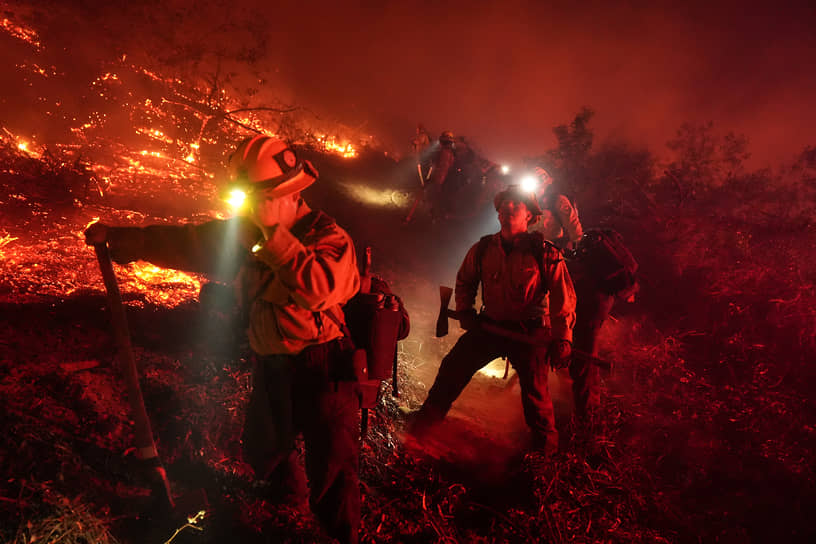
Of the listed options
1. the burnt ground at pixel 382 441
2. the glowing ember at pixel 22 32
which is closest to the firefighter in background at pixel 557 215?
the burnt ground at pixel 382 441

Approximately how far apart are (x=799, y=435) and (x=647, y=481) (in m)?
3.12

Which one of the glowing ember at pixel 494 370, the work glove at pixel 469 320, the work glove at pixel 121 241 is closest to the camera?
the work glove at pixel 121 241

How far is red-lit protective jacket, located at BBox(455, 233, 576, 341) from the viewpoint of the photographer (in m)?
3.52

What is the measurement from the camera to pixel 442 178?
13.6 metres

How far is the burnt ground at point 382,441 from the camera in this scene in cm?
257

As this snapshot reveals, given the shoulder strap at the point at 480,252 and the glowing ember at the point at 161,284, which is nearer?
the shoulder strap at the point at 480,252

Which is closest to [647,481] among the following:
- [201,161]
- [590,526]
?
[590,526]

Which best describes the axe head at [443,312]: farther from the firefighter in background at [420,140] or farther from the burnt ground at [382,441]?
the firefighter in background at [420,140]

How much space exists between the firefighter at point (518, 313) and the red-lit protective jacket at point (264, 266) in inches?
74.7

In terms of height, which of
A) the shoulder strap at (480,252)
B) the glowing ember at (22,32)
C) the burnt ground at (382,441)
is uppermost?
the glowing ember at (22,32)

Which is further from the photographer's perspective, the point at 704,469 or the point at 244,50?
the point at 244,50

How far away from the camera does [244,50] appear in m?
10.3

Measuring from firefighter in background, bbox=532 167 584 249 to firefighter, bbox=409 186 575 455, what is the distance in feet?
8.03

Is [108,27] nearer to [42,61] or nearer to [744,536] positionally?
[42,61]
